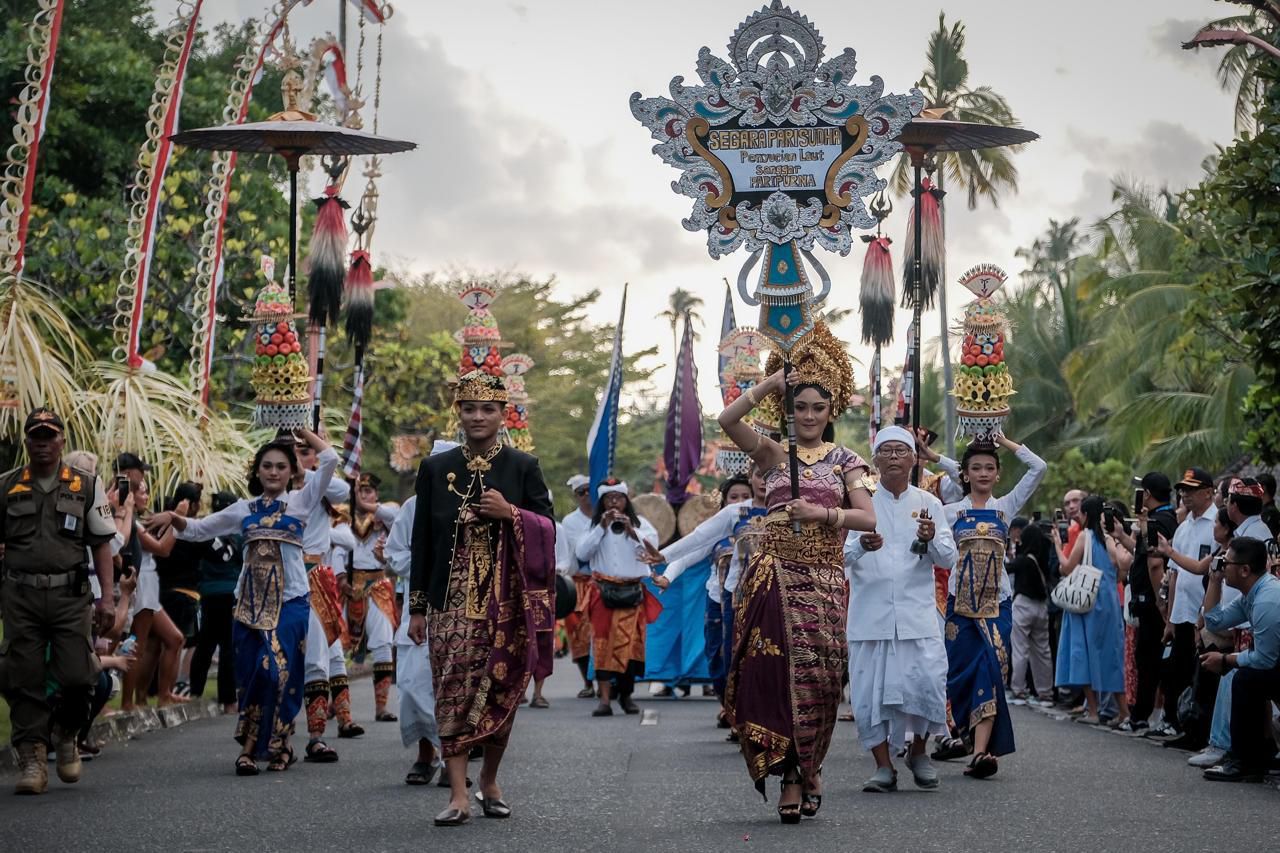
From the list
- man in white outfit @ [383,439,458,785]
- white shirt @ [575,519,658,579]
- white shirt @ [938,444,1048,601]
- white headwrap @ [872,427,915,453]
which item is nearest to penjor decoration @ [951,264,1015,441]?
white shirt @ [938,444,1048,601]

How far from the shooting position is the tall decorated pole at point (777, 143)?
10055 millimetres

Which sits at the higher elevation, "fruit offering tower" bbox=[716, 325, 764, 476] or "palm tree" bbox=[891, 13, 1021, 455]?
"palm tree" bbox=[891, 13, 1021, 455]

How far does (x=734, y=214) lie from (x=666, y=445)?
1328 cm

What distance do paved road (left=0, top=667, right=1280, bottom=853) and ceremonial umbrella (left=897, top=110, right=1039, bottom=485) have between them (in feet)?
9.17

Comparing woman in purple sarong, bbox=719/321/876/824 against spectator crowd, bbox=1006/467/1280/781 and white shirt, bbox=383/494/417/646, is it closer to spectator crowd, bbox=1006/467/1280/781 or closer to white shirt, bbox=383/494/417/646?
white shirt, bbox=383/494/417/646

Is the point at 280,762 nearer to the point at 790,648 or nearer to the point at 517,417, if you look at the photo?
the point at 790,648

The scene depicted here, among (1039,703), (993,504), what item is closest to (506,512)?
(993,504)

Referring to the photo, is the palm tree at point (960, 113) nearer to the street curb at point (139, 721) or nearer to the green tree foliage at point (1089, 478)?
the green tree foliage at point (1089, 478)

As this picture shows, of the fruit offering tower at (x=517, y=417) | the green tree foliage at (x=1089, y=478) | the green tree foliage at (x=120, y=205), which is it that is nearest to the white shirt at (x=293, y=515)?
the fruit offering tower at (x=517, y=417)

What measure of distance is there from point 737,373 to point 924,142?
4309mm

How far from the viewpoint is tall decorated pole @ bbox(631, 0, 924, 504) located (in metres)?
10.1

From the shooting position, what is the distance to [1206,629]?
11711 mm

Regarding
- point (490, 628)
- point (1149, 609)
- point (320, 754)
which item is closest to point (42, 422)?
point (320, 754)

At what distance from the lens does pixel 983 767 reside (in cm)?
1101
